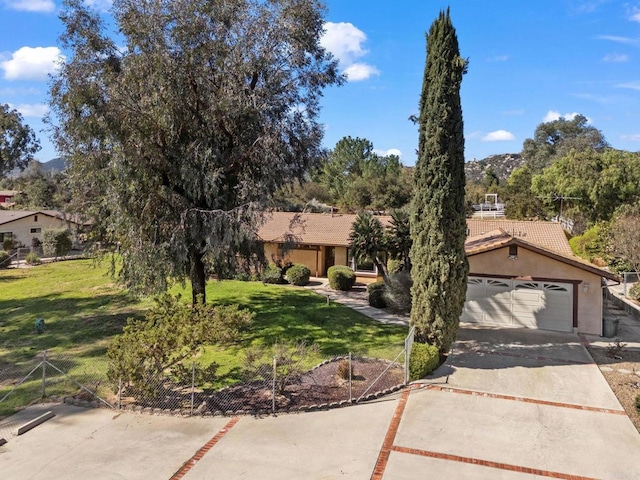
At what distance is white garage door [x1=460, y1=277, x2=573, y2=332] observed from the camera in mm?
17391

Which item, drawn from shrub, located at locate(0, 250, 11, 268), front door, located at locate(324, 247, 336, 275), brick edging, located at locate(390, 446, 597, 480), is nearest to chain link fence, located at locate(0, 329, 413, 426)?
brick edging, located at locate(390, 446, 597, 480)

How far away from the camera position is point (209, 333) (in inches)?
444

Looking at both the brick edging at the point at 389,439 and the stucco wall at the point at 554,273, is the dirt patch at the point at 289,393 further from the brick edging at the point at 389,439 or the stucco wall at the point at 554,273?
the stucco wall at the point at 554,273

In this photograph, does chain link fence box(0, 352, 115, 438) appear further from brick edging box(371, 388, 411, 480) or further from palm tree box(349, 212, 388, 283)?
palm tree box(349, 212, 388, 283)

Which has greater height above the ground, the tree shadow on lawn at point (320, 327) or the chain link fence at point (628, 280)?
the chain link fence at point (628, 280)

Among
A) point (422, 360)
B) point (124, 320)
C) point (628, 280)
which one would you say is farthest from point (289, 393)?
point (628, 280)

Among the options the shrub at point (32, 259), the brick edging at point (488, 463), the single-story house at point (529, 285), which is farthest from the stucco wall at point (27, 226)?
the brick edging at point (488, 463)

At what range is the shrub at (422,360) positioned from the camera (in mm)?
12367

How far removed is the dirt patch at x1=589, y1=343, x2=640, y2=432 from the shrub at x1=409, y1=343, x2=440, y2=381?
4.70 m

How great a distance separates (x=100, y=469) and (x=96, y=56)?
1387cm

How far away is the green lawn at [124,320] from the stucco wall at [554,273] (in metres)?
4.86

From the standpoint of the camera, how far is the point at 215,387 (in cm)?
1216

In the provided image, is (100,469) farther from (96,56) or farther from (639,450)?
(96,56)

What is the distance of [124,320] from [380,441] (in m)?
13.4
